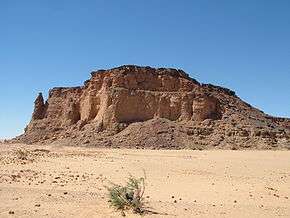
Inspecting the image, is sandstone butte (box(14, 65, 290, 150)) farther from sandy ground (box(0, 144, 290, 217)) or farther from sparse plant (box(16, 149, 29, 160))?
sandy ground (box(0, 144, 290, 217))

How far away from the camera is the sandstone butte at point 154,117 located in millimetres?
58094

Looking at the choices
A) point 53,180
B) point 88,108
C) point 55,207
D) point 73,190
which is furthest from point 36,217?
point 88,108

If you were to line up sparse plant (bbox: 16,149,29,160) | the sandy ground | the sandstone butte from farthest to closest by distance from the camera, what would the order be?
the sandstone butte
sparse plant (bbox: 16,149,29,160)
the sandy ground

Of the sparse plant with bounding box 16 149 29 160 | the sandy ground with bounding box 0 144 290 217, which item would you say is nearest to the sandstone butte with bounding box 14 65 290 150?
the sparse plant with bounding box 16 149 29 160

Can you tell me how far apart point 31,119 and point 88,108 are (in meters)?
13.6

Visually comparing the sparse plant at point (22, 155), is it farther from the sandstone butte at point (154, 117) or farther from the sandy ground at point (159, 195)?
the sandstone butte at point (154, 117)

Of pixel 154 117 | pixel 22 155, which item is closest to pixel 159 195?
pixel 22 155

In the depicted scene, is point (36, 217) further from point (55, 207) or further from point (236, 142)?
point (236, 142)

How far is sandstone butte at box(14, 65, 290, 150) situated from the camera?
5809 centimetres

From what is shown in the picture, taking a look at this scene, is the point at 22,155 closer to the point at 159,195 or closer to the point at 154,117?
the point at 159,195

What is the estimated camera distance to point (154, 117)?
65.1 metres

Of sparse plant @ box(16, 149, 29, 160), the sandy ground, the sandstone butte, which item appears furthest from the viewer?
the sandstone butte

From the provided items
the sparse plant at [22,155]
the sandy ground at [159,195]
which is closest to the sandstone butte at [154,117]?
the sparse plant at [22,155]

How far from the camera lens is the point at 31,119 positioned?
79.6 m
